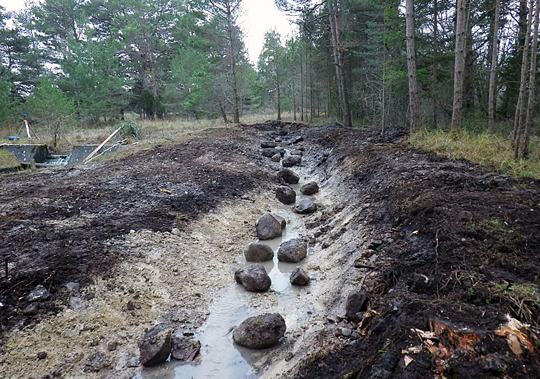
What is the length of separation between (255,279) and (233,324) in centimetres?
72

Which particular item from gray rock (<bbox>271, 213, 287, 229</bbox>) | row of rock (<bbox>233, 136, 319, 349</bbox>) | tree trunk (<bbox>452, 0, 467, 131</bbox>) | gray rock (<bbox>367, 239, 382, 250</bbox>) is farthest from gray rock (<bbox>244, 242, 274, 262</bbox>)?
tree trunk (<bbox>452, 0, 467, 131</bbox>)

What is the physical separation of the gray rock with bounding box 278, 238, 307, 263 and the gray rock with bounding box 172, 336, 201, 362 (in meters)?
2.08

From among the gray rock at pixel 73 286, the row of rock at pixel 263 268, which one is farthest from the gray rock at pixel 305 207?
the gray rock at pixel 73 286

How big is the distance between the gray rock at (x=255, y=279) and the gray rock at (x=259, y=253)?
0.68 meters

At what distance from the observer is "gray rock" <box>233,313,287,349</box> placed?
123 inches

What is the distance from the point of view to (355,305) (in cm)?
302

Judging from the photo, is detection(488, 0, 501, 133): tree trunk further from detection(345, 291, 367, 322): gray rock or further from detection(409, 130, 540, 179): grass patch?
detection(345, 291, 367, 322): gray rock

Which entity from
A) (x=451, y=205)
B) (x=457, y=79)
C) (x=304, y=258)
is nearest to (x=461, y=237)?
(x=451, y=205)

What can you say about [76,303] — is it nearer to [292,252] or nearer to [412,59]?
[292,252]

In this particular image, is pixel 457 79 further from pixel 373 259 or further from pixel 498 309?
pixel 498 309

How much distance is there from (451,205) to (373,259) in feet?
3.97

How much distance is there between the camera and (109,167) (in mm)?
8859

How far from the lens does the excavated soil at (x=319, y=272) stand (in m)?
2.12

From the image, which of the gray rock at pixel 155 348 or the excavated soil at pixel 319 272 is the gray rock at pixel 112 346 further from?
the gray rock at pixel 155 348
